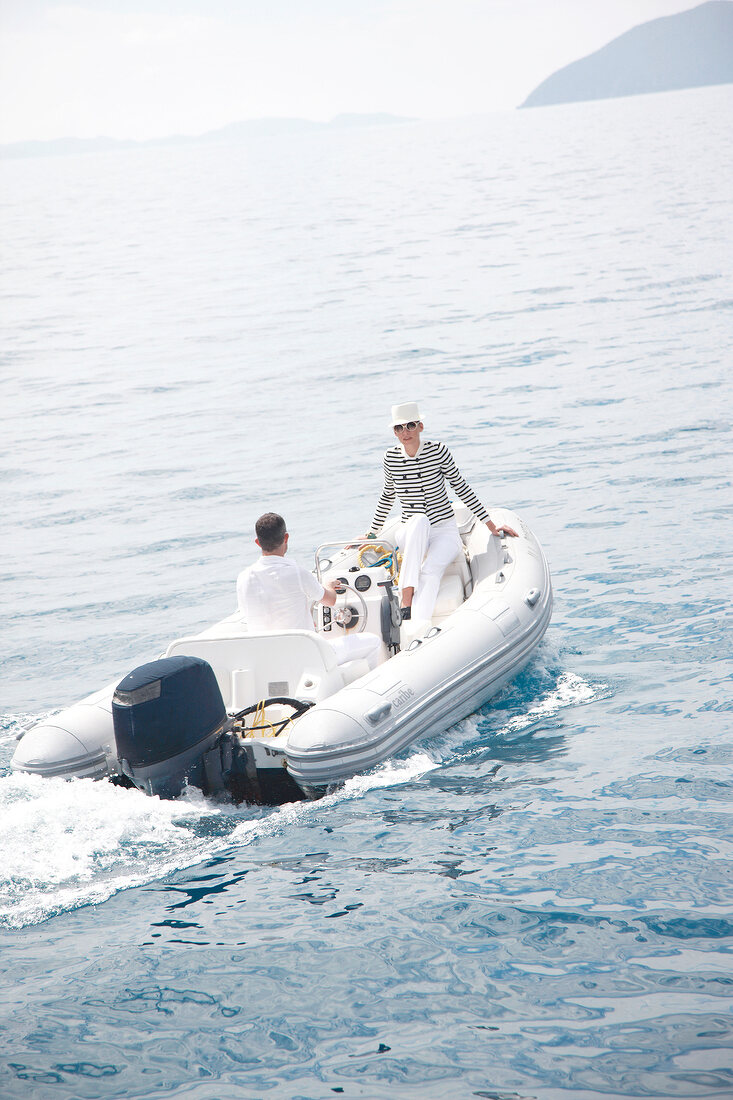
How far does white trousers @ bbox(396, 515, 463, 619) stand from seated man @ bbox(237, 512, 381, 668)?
1.03m

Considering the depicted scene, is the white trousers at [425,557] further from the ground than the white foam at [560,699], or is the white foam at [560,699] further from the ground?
the white trousers at [425,557]

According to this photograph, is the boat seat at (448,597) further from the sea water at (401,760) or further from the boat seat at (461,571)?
the sea water at (401,760)

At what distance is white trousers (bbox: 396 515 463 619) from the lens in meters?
6.51

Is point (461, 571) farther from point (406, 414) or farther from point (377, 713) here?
→ point (377, 713)

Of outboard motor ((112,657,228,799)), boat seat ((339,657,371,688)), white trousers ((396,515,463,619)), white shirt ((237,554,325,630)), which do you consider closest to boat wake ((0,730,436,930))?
outboard motor ((112,657,228,799))

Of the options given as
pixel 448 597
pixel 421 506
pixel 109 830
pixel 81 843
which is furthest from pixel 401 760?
pixel 421 506

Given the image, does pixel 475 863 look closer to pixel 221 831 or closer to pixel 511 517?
pixel 221 831

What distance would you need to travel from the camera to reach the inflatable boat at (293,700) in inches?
188

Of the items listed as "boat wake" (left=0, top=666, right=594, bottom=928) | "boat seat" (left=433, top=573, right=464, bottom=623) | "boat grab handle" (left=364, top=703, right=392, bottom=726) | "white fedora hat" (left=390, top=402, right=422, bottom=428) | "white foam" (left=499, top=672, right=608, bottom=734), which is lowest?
"white foam" (left=499, top=672, right=608, bottom=734)

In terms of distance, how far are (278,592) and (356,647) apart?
60 cm

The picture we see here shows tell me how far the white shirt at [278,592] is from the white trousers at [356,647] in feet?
0.98

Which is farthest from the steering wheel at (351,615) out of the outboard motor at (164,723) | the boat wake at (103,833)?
the outboard motor at (164,723)

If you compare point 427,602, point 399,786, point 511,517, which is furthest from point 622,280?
point 399,786

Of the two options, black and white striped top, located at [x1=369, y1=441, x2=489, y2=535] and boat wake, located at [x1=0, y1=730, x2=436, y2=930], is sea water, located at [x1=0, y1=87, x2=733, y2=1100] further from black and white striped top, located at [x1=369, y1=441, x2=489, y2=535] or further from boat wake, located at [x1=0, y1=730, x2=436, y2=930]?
black and white striped top, located at [x1=369, y1=441, x2=489, y2=535]
